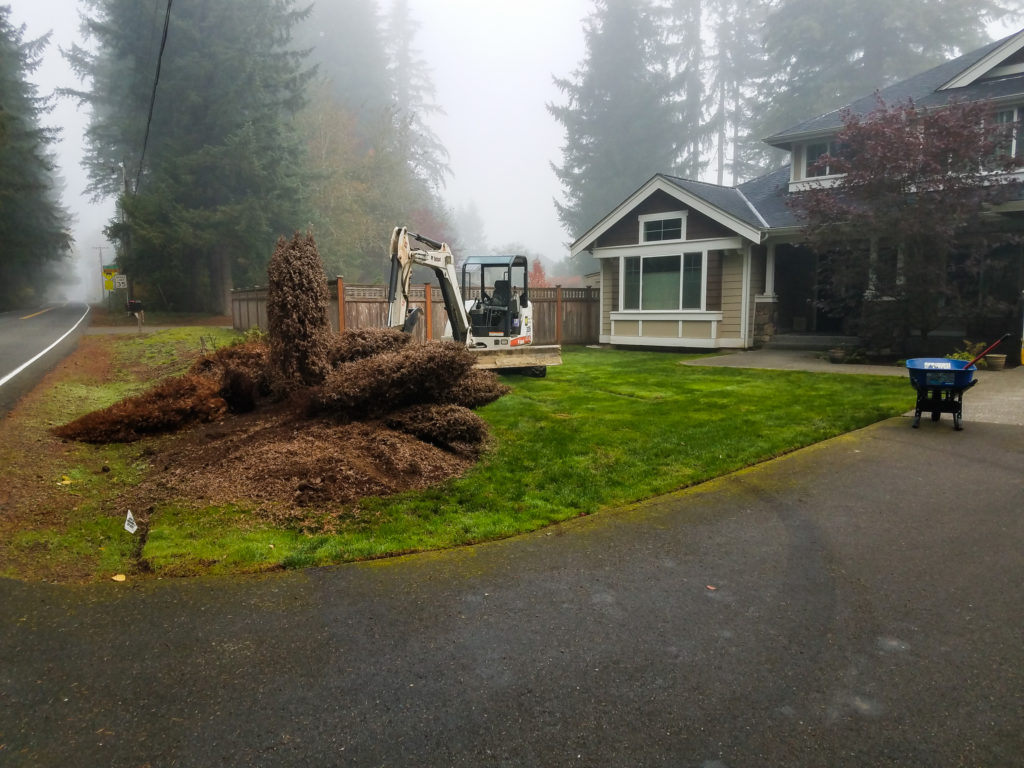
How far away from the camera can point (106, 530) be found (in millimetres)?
4621

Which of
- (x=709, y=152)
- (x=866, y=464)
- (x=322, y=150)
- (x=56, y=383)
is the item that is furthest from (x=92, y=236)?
(x=866, y=464)

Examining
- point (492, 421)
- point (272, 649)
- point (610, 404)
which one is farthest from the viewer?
point (610, 404)

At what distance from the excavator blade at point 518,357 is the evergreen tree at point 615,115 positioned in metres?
36.4

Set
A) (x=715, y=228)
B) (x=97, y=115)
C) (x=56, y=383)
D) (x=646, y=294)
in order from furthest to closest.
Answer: (x=97, y=115), (x=646, y=294), (x=715, y=228), (x=56, y=383)

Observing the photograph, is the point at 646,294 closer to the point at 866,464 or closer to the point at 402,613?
the point at 866,464

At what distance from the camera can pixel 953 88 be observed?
16.5 meters

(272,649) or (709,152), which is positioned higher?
(709,152)

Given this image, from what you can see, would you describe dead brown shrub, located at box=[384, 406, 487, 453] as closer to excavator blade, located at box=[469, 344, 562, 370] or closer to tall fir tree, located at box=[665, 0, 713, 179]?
excavator blade, located at box=[469, 344, 562, 370]

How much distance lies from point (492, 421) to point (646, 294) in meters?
11.3

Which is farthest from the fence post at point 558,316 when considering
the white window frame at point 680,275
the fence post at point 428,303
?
the fence post at point 428,303

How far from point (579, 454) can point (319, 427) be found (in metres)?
2.71

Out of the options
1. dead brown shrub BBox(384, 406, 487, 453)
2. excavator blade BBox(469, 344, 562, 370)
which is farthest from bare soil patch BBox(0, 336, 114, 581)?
excavator blade BBox(469, 344, 562, 370)

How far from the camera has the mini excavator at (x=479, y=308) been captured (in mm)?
9086

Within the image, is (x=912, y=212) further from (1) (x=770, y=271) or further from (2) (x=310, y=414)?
(2) (x=310, y=414)
